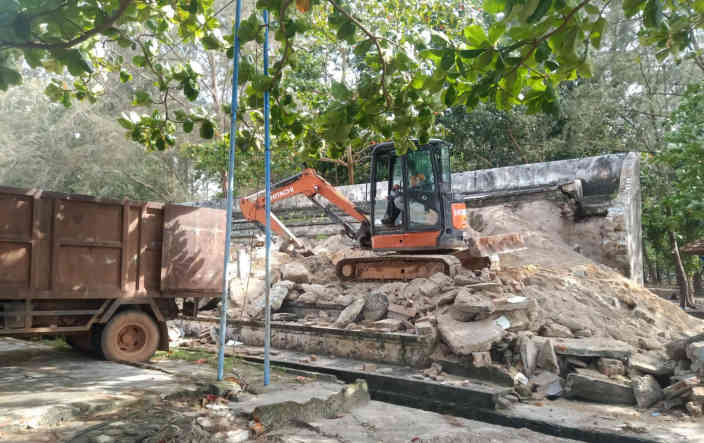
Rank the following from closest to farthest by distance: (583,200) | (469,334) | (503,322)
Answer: (469,334) → (503,322) → (583,200)

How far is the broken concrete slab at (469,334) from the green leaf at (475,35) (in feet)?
18.1

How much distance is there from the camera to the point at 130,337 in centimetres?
681

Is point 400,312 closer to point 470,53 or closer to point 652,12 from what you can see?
point 470,53

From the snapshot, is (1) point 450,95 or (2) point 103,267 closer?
(1) point 450,95

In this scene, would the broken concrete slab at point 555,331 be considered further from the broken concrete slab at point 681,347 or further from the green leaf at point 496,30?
the green leaf at point 496,30

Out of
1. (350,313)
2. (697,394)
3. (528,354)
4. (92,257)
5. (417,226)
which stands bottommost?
(697,394)

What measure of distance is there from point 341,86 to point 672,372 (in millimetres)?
5907

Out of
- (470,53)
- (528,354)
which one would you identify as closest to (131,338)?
(528,354)

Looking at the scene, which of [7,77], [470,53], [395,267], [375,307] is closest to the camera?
[470,53]

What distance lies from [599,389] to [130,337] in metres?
5.98

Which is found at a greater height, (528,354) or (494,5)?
(494,5)

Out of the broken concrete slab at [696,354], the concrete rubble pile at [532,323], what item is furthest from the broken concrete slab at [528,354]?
the broken concrete slab at [696,354]

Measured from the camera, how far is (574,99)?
21.8 metres

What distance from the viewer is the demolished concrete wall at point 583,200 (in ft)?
40.1
